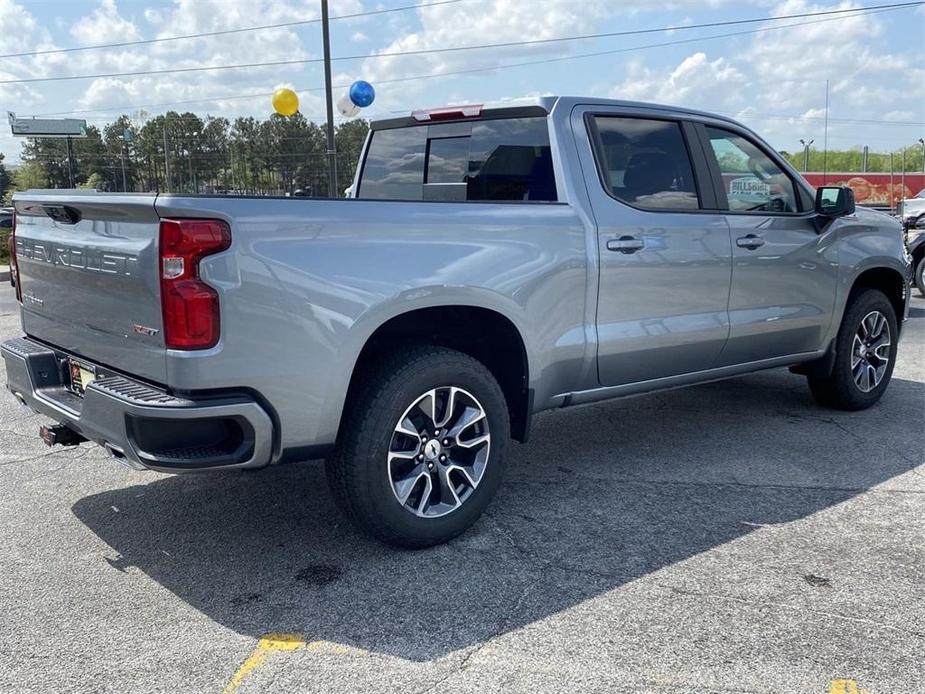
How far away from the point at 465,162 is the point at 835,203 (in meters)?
2.33

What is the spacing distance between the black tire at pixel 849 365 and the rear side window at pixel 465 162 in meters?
2.69

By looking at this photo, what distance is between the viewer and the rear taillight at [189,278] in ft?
10.00

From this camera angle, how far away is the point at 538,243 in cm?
400

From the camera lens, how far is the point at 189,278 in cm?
306

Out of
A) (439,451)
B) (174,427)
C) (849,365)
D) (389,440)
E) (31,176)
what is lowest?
(849,365)

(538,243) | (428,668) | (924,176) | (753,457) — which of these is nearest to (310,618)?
(428,668)

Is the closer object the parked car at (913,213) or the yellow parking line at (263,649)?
the yellow parking line at (263,649)

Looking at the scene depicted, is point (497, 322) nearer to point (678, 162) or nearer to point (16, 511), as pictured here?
point (678, 162)

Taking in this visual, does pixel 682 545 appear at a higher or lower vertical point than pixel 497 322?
lower

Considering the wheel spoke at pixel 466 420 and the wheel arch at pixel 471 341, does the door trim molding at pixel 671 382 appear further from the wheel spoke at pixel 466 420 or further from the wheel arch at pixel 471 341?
the wheel spoke at pixel 466 420

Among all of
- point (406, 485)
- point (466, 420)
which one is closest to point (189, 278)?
point (406, 485)

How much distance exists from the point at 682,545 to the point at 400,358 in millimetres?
1463

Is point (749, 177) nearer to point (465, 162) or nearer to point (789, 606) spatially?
point (465, 162)

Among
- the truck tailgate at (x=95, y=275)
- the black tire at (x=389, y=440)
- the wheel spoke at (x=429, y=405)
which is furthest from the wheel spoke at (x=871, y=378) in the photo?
the truck tailgate at (x=95, y=275)
